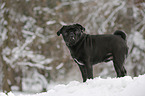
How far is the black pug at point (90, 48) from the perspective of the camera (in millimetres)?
3751

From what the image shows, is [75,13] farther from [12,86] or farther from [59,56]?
[12,86]

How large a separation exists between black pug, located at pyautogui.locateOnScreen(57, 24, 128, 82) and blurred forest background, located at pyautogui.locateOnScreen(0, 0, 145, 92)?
5366mm

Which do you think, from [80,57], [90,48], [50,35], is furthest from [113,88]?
[50,35]

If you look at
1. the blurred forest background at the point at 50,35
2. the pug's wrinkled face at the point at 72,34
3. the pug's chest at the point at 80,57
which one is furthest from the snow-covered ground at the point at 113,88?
the blurred forest background at the point at 50,35

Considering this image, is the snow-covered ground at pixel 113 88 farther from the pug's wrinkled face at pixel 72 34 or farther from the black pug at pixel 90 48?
the pug's wrinkled face at pixel 72 34

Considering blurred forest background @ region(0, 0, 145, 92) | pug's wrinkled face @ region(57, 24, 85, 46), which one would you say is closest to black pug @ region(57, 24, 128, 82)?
pug's wrinkled face @ region(57, 24, 85, 46)

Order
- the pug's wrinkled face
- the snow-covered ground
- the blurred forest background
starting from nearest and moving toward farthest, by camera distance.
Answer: the snow-covered ground < the pug's wrinkled face < the blurred forest background

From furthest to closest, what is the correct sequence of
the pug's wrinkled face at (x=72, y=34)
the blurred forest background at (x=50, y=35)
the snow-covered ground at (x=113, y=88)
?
the blurred forest background at (x=50, y=35), the pug's wrinkled face at (x=72, y=34), the snow-covered ground at (x=113, y=88)

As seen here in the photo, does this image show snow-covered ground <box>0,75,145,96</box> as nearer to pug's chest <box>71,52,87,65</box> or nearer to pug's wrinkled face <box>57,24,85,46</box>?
pug's chest <box>71,52,87,65</box>

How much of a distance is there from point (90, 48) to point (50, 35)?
6.88 metres

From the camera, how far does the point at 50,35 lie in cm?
1055

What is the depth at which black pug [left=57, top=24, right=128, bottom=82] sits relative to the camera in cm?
375

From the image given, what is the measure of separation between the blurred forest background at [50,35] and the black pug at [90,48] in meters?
5.37

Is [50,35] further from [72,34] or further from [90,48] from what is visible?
[72,34]
